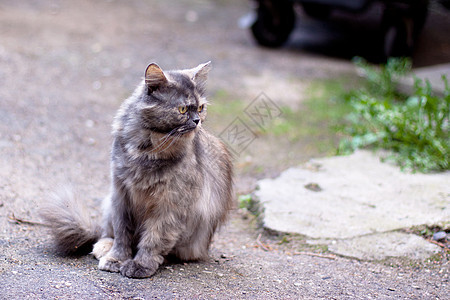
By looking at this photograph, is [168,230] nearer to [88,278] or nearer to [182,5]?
[88,278]

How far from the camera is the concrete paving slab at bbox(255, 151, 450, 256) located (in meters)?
3.57

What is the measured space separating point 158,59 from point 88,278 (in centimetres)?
478

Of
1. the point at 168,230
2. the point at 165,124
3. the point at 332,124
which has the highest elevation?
the point at 165,124

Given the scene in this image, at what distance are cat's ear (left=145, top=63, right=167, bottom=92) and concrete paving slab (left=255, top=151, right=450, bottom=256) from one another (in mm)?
1518

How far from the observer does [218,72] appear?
6.91 meters

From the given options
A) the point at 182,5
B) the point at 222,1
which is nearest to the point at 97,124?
the point at 182,5

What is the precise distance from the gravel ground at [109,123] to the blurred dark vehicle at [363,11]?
33 centimetres

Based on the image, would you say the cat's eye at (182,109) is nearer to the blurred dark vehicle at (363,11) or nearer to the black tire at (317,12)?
the blurred dark vehicle at (363,11)

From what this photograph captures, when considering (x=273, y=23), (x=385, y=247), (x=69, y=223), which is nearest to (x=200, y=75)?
(x=69, y=223)

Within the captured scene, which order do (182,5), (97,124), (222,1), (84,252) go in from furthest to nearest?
1. (222,1)
2. (182,5)
3. (97,124)
4. (84,252)

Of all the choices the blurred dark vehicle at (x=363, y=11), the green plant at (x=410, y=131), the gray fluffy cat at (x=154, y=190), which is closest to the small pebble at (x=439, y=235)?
the green plant at (x=410, y=131)

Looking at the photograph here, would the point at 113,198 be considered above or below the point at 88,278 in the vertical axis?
above

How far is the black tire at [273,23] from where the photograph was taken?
7.88 meters

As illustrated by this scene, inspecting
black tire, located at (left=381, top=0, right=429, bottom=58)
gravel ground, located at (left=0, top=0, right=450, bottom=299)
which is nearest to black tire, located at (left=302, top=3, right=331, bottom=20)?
gravel ground, located at (left=0, top=0, right=450, bottom=299)
